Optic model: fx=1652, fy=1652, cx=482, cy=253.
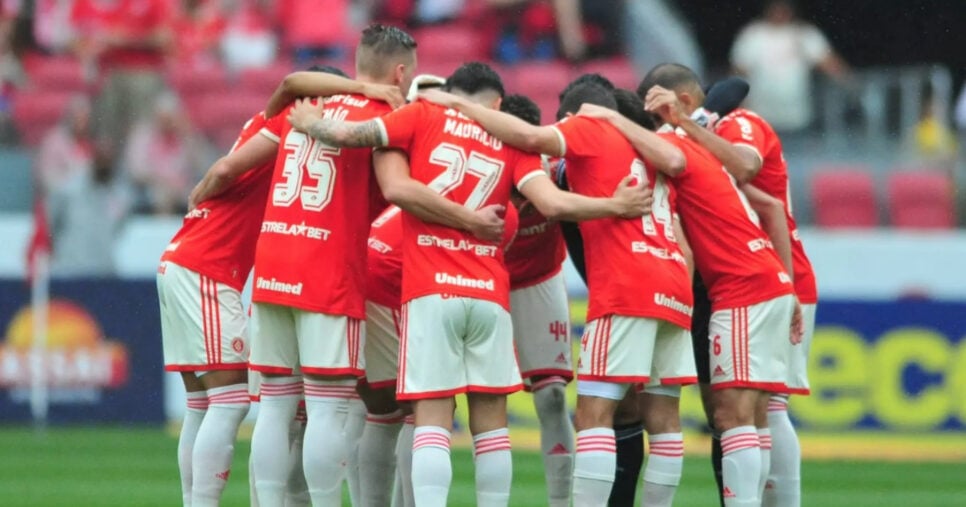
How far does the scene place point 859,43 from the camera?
22391mm

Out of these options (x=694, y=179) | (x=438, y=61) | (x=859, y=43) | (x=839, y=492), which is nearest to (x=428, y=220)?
Result: (x=694, y=179)

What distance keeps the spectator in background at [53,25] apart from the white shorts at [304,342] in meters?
12.6

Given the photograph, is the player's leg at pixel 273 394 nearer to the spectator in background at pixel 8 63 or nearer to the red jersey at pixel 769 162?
the red jersey at pixel 769 162

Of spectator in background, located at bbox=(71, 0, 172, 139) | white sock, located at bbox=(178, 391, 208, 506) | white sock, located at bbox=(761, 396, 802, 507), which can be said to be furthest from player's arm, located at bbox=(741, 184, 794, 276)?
spectator in background, located at bbox=(71, 0, 172, 139)

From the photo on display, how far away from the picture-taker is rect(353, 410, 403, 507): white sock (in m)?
9.06

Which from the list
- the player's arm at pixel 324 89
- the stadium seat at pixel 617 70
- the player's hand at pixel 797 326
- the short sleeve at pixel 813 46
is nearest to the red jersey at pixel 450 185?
the player's arm at pixel 324 89

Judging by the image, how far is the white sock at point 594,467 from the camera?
26.8 feet

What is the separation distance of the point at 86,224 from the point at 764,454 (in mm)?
10825

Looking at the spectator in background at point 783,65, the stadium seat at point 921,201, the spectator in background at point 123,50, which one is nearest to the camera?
the stadium seat at point 921,201

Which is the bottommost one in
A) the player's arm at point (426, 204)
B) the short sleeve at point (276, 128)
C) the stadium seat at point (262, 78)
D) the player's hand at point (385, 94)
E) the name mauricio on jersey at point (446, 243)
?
the name mauricio on jersey at point (446, 243)

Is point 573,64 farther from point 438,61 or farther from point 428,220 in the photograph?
point 428,220

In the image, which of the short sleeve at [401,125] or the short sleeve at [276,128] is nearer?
the short sleeve at [401,125]

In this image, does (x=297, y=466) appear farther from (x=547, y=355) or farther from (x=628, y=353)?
(x=628, y=353)

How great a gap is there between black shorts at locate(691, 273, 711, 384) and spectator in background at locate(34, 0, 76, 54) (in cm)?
1258
